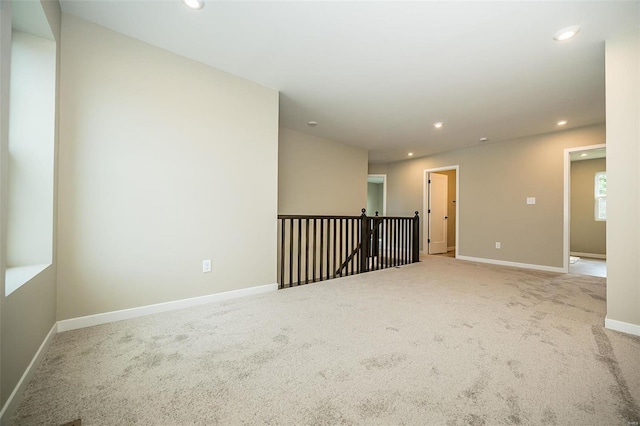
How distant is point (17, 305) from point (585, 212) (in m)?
9.19

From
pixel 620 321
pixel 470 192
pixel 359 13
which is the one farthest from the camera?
pixel 470 192

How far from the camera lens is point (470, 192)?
223 inches

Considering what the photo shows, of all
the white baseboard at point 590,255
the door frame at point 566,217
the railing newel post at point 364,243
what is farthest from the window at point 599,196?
the railing newel post at point 364,243

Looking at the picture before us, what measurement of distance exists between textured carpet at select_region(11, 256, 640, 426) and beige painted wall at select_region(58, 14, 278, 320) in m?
0.38

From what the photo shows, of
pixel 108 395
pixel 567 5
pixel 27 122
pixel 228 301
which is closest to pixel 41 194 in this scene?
pixel 27 122

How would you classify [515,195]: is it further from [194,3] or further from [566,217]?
[194,3]

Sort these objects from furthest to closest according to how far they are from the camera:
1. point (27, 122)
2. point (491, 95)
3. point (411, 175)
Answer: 1. point (411, 175)
2. point (491, 95)
3. point (27, 122)

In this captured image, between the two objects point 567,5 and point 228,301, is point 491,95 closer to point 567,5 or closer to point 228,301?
point 567,5

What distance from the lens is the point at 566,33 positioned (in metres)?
2.11

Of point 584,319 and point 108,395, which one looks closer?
point 108,395

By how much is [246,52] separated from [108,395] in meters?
2.62

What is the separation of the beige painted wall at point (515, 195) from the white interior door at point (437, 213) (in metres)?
0.54

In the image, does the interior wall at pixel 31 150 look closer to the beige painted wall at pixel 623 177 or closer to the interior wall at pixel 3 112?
the interior wall at pixel 3 112

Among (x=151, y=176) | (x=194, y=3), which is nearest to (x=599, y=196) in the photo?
(x=194, y=3)
